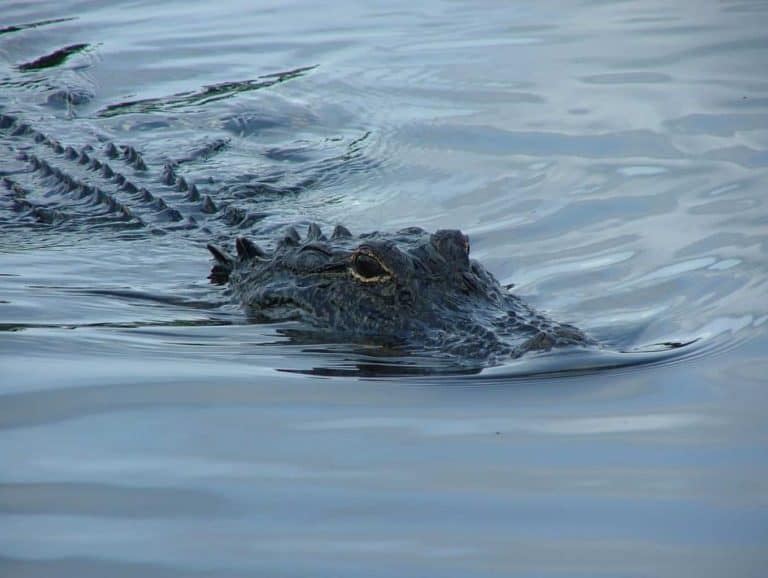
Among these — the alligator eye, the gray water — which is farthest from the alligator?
the gray water

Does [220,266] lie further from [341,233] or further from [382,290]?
[382,290]

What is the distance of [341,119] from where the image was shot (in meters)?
11.4

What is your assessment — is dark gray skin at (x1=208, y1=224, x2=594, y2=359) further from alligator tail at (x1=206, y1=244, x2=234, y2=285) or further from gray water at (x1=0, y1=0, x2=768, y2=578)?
→ alligator tail at (x1=206, y1=244, x2=234, y2=285)

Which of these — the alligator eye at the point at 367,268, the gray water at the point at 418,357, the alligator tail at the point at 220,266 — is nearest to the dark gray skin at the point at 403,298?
the alligator eye at the point at 367,268

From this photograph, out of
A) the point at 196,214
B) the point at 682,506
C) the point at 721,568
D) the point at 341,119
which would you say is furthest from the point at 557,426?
the point at 341,119

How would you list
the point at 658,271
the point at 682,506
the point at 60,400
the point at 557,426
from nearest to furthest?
the point at 682,506, the point at 557,426, the point at 60,400, the point at 658,271

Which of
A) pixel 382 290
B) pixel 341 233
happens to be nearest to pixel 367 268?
pixel 382 290

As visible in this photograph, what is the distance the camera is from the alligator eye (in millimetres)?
5969

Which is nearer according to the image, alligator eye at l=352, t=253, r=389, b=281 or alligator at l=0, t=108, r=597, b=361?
alligator at l=0, t=108, r=597, b=361

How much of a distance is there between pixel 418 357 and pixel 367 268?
32.7 inches

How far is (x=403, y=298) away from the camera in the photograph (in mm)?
5844

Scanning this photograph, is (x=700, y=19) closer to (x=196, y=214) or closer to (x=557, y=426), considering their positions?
(x=196, y=214)

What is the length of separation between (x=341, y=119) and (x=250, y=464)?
785cm

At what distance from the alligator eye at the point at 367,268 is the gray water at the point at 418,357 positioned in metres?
0.50
